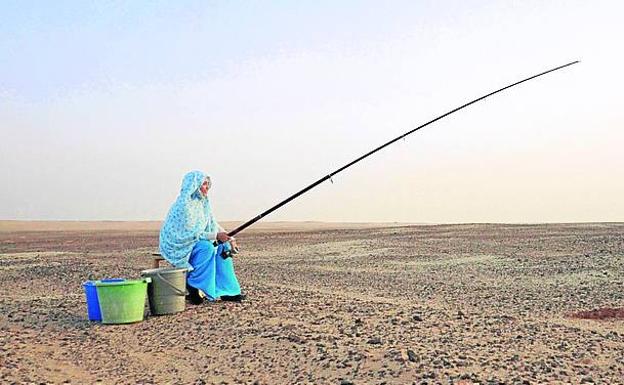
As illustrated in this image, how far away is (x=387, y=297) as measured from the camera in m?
11.2

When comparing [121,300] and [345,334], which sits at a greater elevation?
[121,300]

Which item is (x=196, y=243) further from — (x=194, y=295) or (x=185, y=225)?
(x=194, y=295)

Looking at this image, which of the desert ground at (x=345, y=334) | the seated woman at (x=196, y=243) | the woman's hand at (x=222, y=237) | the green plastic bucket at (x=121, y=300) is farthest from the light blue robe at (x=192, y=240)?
the green plastic bucket at (x=121, y=300)

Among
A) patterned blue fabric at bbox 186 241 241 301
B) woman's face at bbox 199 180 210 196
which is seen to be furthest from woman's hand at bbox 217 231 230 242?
woman's face at bbox 199 180 210 196

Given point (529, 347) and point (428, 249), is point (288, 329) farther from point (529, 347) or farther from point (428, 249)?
point (428, 249)

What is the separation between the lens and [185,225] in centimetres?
946

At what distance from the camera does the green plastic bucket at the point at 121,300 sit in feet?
27.4

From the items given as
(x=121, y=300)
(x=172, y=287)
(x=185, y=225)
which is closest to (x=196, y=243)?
(x=185, y=225)

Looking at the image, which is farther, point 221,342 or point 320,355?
point 221,342

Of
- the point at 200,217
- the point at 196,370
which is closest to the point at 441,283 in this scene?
the point at 200,217

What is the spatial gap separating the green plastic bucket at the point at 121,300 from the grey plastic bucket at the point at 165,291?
0.33m

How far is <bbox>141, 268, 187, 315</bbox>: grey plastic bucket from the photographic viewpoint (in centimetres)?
888

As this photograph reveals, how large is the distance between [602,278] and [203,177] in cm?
742

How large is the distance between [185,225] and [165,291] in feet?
3.12
